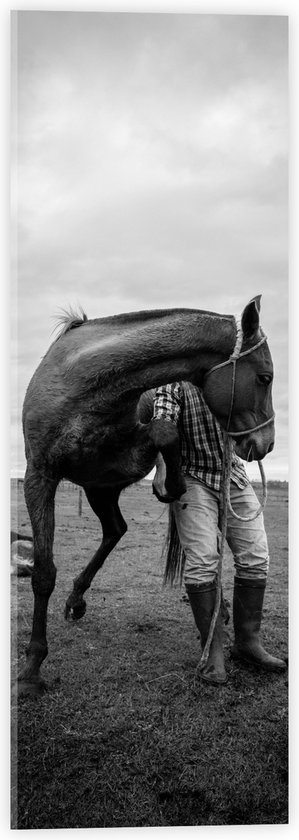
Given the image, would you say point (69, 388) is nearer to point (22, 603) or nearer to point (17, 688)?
point (17, 688)

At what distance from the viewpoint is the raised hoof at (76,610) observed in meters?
4.41

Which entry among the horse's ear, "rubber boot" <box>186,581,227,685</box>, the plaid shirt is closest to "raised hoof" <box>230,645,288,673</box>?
"rubber boot" <box>186,581,227,685</box>

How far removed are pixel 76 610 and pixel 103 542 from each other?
1.66 feet

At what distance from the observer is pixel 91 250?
3.92 metres

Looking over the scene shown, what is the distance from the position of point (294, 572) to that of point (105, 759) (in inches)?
57.5

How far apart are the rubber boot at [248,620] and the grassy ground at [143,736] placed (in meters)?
0.10

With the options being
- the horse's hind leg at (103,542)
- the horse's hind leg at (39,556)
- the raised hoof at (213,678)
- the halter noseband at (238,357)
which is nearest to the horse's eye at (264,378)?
the halter noseband at (238,357)

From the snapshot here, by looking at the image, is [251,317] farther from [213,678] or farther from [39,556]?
[213,678]

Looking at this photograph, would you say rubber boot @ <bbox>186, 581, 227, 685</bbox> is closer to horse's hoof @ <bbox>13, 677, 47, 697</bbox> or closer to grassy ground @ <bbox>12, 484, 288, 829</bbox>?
grassy ground @ <bbox>12, 484, 288, 829</bbox>

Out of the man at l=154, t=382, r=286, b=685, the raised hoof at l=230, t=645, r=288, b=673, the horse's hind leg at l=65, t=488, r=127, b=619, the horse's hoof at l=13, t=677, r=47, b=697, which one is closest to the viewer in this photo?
the horse's hoof at l=13, t=677, r=47, b=697

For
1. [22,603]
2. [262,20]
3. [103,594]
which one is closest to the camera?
[262,20]

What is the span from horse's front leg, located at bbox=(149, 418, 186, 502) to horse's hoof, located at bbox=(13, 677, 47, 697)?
120cm

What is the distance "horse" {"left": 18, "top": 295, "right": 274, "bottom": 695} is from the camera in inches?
129

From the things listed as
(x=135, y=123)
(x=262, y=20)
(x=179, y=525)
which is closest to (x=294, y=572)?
(x=179, y=525)
